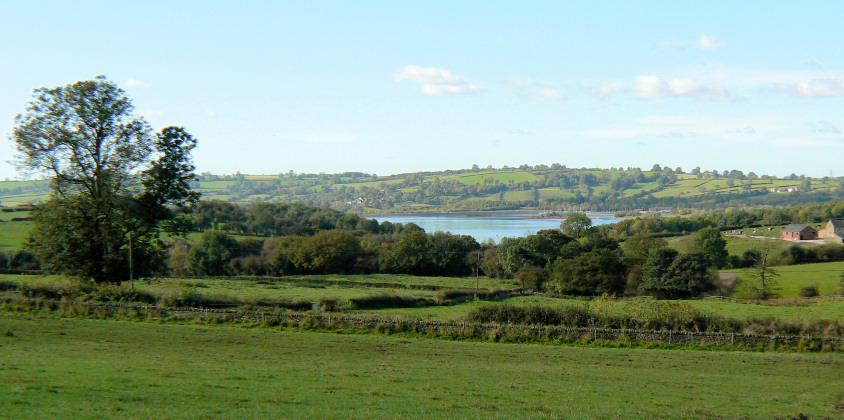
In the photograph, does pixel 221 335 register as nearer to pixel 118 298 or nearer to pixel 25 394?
pixel 118 298

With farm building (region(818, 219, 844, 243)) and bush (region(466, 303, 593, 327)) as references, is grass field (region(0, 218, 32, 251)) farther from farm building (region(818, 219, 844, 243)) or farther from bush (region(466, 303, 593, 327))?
farm building (region(818, 219, 844, 243))

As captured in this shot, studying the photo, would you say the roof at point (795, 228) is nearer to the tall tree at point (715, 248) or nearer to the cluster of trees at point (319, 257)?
the tall tree at point (715, 248)

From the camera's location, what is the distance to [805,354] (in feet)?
97.0

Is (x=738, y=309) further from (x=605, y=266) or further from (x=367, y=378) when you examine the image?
(x=367, y=378)

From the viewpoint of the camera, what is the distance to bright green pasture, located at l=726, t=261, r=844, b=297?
196 ft

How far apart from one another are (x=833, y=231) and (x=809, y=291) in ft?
148

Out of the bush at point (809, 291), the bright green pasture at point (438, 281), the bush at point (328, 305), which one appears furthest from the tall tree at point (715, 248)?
the bush at point (328, 305)

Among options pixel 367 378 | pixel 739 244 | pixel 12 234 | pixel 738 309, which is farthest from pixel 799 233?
pixel 12 234

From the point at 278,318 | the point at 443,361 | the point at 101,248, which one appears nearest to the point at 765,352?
the point at 443,361

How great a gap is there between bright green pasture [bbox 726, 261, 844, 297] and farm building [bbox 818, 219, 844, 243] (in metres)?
19.9

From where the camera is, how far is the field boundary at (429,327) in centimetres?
3153

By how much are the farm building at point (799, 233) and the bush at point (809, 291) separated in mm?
42306

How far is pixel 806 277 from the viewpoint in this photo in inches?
2557

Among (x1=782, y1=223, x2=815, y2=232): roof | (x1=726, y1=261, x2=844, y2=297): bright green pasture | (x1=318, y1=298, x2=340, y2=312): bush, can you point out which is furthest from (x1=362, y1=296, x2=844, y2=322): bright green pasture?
(x1=782, y1=223, x2=815, y2=232): roof
